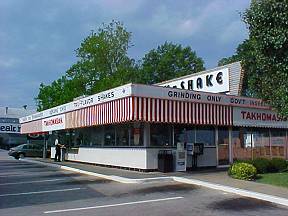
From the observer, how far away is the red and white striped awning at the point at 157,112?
19344 millimetres

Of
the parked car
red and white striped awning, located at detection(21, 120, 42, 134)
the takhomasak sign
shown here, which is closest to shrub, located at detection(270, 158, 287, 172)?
the takhomasak sign

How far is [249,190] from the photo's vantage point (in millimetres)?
14461

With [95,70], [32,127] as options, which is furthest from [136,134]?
[95,70]

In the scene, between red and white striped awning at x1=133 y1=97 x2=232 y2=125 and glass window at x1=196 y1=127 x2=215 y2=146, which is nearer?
red and white striped awning at x1=133 y1=97 x2=232 y2=125

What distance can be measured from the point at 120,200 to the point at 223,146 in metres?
12.5

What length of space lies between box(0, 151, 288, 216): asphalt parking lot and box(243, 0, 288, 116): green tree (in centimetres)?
416

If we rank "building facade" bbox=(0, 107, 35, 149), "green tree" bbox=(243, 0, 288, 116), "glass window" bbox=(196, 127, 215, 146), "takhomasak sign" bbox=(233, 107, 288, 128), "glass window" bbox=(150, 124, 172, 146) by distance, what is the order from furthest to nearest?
"building facade" bbox=(0, 107, 35, 149) → "takhomasak sign" bbox=(233, 107, 288, 128) → "glass window" bbox=(196, 127, 215, 146) → "glass window" bbox=(150, 124, 172, 146) → "green tree" bbox=(243, 0, 288, 116)

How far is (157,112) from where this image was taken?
19.9m

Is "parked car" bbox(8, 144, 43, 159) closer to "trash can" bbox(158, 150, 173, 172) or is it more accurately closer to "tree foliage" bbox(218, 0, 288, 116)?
"trash can" bbox(158, 150, 173, 172)

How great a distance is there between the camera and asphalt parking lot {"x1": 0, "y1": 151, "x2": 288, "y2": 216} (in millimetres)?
10930

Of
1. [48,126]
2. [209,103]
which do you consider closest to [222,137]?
[209,103]

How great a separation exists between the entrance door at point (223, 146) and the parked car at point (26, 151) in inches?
877

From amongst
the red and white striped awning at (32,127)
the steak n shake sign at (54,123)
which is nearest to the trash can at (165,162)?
the steak n shake sign at (54,123)

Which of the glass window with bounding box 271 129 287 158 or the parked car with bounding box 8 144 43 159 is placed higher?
the glass window with bounding box 271 129 287 158
